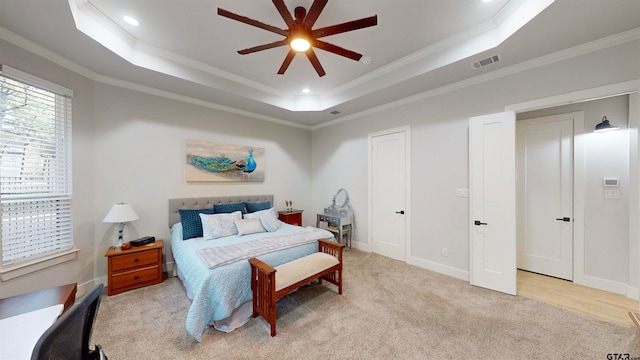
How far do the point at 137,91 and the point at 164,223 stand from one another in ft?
6.52

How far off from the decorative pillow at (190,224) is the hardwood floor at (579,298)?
4.32m

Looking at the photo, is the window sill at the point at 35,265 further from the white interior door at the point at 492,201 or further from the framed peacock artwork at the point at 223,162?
the white interior door at the point at 492,201

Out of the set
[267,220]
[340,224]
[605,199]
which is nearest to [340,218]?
[340,224]

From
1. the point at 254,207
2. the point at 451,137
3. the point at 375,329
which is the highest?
the point at 451,137

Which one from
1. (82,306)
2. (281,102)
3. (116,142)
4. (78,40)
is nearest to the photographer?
(82,306)

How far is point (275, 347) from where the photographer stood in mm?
1947

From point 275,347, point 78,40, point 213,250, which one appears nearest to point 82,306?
point 275,347

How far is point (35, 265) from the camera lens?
93.0 inches

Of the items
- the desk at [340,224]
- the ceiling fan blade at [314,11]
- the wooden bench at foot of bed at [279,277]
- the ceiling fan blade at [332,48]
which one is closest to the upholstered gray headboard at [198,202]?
the desk at [340,224]

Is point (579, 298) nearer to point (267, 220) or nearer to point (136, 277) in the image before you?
point (267, 220)

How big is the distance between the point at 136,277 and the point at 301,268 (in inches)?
86.8

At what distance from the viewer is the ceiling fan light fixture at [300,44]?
2.05 metres

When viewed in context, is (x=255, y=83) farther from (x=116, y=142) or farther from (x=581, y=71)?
(x=581, y=71)

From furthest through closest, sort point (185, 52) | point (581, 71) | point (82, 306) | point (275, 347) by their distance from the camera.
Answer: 1. point (185, 52)
2. point (581, 71)
3. point (275, 347)
4. point (82, 306)
